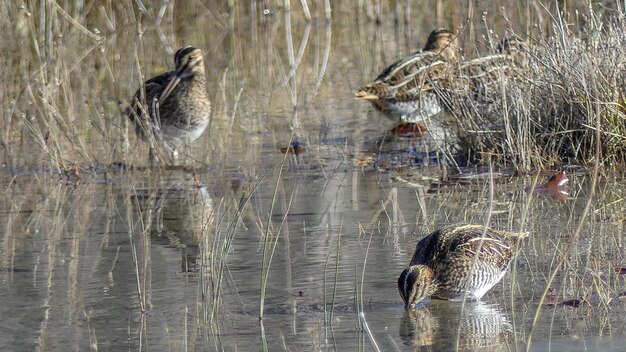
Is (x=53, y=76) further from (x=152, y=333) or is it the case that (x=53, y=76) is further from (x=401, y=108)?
(x=152, y=333)

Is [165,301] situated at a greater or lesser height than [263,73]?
lesser

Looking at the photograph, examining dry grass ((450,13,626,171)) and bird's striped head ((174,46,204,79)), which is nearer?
dry grass ((450,13,626,171))

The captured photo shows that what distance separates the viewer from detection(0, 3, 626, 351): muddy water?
5.50 m

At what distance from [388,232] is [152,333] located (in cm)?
217

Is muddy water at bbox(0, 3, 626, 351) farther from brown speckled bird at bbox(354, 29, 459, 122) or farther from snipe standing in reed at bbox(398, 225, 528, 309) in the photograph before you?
brown speckled bird at bbox(354, 29, 459, 122)

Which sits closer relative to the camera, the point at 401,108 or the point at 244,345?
the point at 244,345

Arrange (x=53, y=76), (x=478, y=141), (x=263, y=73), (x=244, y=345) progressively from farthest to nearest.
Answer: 1. (x=263, y=73)
2. (x=53, y=76)
3. (x=478, y=141)
4. (x=244, y=345)

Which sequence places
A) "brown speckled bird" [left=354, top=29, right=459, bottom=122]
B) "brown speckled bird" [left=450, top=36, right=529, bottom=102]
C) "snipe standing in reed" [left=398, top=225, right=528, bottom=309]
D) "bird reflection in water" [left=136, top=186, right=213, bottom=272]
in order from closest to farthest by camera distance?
"snipe standing in reed" [left=398, top=225, right=528, bottom=309] → "bird reflection in water" [left=136, top=186, right=213, bottom=272] → "brown speckled bird" [left=450, top=36, right=529, bottom=102] → "brown speckled bird" [left=354, top=29, right=459, bottom=122]

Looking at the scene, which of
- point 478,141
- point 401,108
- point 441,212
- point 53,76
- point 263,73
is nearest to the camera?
point 441,212

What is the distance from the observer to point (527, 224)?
741 centimetres

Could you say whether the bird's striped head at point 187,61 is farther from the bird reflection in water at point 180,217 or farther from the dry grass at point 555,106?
the dry grass at point 555,106

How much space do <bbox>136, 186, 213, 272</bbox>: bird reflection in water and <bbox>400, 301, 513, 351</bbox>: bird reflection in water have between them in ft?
4.46

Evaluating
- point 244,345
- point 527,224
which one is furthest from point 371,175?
point 244,345

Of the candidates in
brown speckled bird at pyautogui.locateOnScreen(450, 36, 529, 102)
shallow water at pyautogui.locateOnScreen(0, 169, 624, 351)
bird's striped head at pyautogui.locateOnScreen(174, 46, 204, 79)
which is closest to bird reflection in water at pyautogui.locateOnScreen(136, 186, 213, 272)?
shallow water at pyautogui.locateOnScreen(0, 169, 624, 351)
